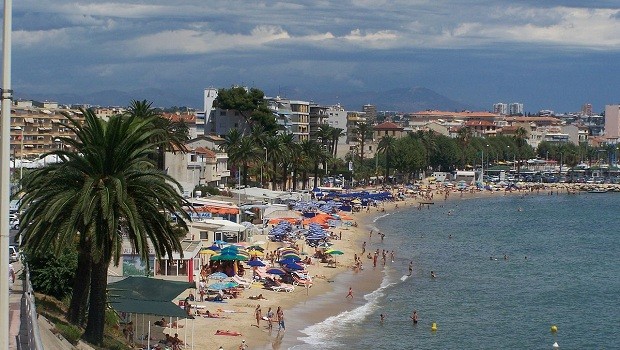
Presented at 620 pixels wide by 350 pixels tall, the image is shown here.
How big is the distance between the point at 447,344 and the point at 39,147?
89608 millimetres

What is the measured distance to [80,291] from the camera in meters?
24.2

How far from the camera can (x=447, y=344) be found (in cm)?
3675

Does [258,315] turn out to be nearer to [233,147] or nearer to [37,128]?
[233,147]

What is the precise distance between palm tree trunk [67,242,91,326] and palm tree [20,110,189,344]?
94 centimetres

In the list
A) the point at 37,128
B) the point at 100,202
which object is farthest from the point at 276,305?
the point at 37,128

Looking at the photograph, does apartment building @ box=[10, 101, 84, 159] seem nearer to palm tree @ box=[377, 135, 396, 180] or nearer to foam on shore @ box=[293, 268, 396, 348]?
palm tree @ box=[377, 135, 396, 180]

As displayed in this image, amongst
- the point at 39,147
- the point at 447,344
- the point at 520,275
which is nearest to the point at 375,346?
the point at 447,344

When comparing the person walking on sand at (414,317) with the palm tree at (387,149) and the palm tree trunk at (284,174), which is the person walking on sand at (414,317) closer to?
the palm tree trunk at (284,174)

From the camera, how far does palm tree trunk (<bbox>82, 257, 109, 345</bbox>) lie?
74.8 feet

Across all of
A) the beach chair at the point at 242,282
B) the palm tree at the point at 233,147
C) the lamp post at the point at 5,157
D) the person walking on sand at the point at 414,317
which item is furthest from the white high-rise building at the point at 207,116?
the lamp post at the point at 5,157

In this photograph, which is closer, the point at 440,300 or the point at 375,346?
the point at 375,346

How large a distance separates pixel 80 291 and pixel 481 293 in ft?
95.5

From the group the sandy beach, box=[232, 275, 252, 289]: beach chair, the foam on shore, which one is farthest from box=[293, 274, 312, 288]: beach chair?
box=[232, 275, 252, 289]: beach chair

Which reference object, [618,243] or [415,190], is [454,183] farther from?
[618,243]
